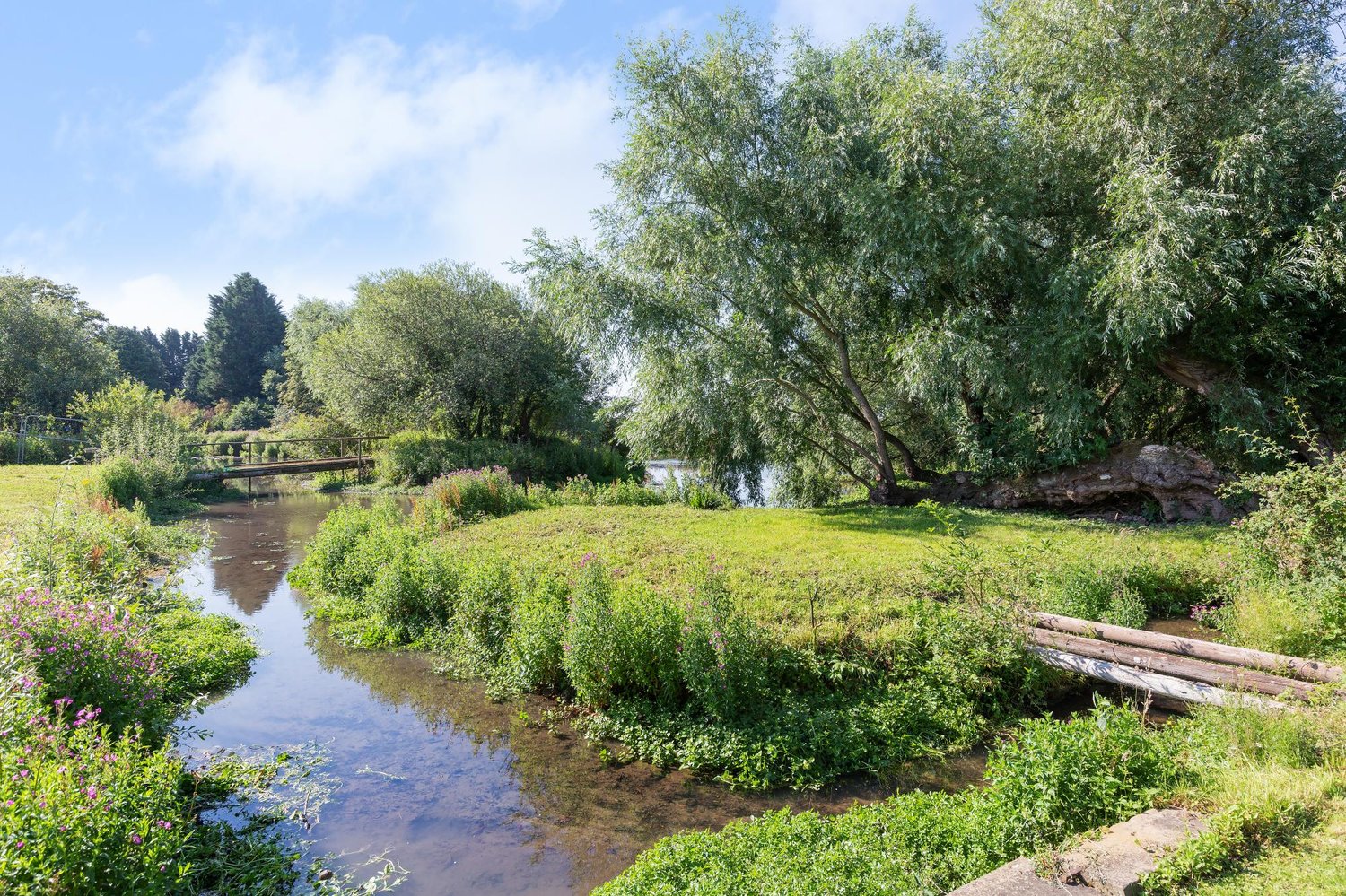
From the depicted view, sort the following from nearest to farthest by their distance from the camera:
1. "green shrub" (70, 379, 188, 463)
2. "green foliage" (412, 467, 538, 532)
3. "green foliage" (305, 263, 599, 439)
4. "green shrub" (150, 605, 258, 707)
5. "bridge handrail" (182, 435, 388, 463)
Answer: "green shrub" (150, 605, 258, 707) < "green foliage" (412, 467, 538, 532) < "green shrub" (70, 379, 188, 463) < "bridge handrail" (182, 435, 388, 463) < "green foliage" (305, 263, 599, 439)

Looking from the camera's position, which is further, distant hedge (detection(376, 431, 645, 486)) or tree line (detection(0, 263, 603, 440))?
tree line (detection(0, 263, 603, 440))

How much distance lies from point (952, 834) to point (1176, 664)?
3558 millimetres

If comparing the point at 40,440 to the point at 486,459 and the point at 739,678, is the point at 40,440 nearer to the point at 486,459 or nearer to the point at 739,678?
the point at 486,459

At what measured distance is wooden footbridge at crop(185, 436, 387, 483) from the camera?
23969 mm

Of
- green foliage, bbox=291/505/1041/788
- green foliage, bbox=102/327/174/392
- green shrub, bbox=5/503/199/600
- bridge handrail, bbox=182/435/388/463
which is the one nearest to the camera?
green foliage, bbox=291/505/1041/788

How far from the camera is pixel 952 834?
13.8 ft

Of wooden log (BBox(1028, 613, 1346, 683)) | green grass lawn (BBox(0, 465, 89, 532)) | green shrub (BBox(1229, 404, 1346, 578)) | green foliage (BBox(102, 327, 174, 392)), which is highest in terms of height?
green foliage (BBox(102, 327, 174, 392))

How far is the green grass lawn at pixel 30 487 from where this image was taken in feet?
39.6

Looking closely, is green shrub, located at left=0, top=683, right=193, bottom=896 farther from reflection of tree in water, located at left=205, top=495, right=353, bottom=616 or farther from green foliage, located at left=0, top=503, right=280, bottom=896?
reflection of tree in water, located at left=205, top=495, right=353, bottom=616

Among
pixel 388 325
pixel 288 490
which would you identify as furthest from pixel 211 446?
pixel 388 325

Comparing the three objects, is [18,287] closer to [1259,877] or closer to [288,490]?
[288,490]

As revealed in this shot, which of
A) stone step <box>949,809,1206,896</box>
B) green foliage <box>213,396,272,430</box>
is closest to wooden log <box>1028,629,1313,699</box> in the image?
stone step <box>949,809,1206,896</box>

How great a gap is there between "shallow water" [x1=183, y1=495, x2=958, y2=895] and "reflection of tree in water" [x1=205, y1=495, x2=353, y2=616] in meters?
4.03

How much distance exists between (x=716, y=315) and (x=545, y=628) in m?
9.36
